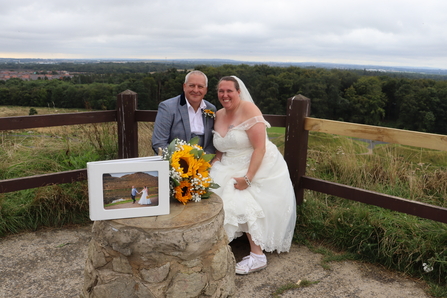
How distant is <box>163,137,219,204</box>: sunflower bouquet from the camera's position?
2360 millimetres

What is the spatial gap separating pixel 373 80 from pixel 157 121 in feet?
54.5

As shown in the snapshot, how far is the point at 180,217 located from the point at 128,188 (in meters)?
0.37

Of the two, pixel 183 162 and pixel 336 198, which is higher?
pixel 183 162

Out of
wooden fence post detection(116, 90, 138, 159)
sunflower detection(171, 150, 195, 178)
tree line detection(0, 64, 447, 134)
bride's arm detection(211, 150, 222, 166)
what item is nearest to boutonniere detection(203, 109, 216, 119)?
bride's arm detection(211, 150, 222, 166)

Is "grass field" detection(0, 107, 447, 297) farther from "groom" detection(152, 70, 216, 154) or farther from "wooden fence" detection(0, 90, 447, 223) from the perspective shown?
"groom" detection(152, 70, 216, 154)

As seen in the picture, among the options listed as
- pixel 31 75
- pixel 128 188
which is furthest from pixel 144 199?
pixel 31 75

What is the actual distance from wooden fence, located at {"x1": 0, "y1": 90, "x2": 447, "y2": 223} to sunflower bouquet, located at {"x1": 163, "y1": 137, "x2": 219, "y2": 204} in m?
1.79

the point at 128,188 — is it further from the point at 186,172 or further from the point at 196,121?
the point at 196,121

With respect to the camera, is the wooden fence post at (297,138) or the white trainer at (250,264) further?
the wooden fence post at (297,138)

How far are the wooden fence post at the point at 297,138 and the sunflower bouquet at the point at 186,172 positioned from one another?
1783 mm

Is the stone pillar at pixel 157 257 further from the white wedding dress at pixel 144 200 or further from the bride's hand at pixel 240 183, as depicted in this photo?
the bride's hand at pixel 240 183

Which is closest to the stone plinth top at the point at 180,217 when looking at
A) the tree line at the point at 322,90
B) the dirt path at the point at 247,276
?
the dirt path at the point at 247,276

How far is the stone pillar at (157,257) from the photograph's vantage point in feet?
6.93

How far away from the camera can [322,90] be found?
1633cm
